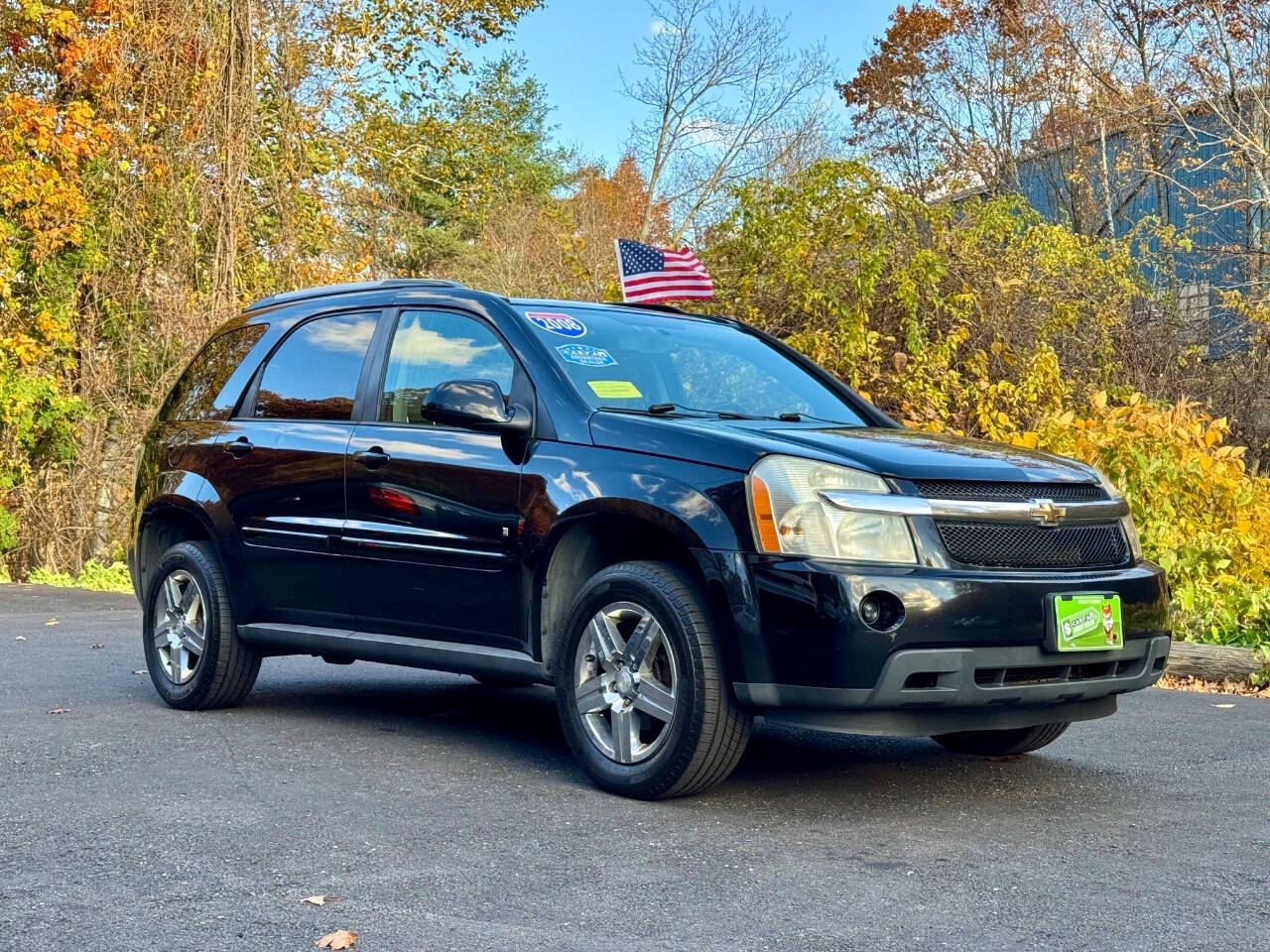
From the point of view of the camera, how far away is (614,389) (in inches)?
240

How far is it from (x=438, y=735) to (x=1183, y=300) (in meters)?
20.6

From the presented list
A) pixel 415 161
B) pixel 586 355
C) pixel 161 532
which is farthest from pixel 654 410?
pixel 415 161

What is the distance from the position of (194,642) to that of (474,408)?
7.72 ft

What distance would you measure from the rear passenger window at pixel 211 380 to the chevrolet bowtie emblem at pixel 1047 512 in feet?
13.1

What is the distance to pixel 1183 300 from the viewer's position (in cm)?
2473

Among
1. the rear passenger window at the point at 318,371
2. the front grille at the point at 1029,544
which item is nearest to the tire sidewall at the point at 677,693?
the front grille at the point at 1029,544

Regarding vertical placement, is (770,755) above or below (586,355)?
below

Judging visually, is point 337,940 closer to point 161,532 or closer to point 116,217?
point 161,532

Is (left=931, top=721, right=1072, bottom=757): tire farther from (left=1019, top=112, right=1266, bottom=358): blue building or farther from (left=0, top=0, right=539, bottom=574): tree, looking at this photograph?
(left=0, top=0, right=539, bottom=574): tree

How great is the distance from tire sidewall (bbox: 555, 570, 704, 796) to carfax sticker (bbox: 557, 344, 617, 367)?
106 cm

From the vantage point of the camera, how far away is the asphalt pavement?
3.92m

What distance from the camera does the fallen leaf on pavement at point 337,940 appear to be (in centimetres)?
371

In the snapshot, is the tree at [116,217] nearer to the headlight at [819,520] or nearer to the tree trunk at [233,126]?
the tree trunk at [233,126]

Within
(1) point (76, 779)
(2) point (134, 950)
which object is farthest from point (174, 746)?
(2) point (134, 950)
